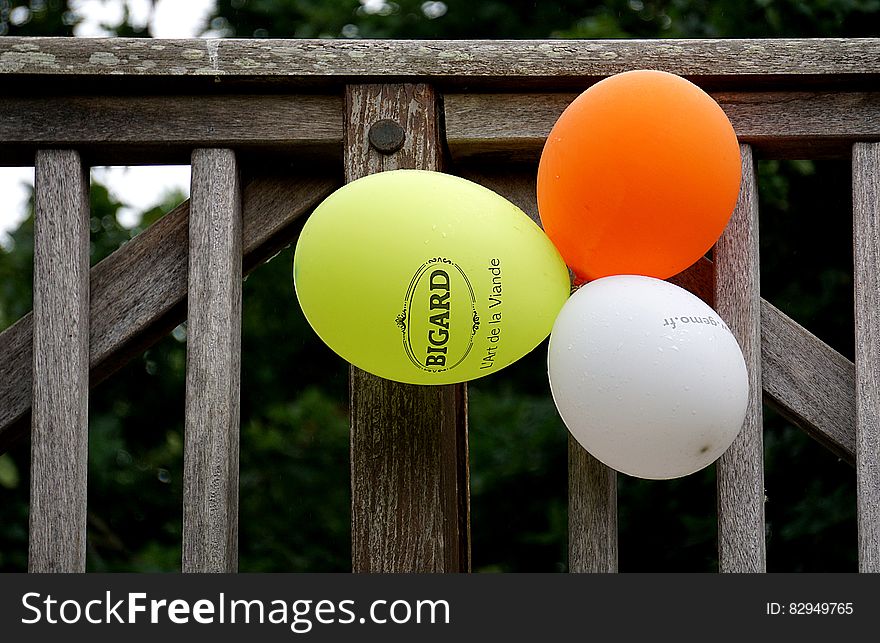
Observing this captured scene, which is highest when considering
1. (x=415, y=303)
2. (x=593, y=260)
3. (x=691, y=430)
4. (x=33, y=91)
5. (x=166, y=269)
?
(x=33, y=91)

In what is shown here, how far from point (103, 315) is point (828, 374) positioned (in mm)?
1126

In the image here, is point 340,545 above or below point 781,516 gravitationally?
above

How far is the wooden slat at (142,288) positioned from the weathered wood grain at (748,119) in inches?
9.8

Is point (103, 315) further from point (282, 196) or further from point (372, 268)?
point (372, 268)

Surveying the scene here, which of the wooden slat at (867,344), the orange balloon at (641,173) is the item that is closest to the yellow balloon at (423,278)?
the orange balloon at (641,173)

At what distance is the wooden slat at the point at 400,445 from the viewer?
146 cm

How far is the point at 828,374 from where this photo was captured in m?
1.54

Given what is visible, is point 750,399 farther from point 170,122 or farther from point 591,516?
point 170,122

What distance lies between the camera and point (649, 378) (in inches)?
48.9

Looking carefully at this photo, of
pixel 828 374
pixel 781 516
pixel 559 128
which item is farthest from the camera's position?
pixel 781 516

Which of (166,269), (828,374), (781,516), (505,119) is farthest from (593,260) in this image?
(781,516)

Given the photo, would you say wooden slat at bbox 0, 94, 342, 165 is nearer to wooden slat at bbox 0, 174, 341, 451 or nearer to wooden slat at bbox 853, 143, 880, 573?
wooden slat at bbox 0, 174, 341, 451

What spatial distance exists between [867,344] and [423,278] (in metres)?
0.70

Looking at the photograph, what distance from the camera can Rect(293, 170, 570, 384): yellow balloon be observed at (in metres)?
1.27
